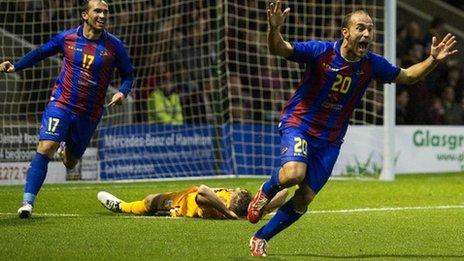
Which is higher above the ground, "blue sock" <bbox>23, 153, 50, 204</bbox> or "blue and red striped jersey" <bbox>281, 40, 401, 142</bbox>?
"blue and red striped jersey" <bbox>281, 40, 401, 142</bbox>

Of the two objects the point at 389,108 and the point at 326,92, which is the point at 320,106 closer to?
the point at 326,92

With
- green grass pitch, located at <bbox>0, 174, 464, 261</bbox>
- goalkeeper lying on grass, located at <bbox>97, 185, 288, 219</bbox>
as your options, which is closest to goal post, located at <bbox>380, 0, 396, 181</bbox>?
green grass pitch, located at <bbox>0, 174, 464, 261</bbox>

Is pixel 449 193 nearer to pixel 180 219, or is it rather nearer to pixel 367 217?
pixel 367 217

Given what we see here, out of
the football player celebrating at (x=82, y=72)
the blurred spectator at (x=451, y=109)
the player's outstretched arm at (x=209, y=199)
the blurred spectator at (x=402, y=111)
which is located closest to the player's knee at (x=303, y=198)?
the player's outstretched arm at (x=209, y=199)

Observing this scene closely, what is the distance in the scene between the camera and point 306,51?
9.32m

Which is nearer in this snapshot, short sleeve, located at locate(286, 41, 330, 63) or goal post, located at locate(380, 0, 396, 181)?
short sleeve, located at locate(286, 41, 330, 63)

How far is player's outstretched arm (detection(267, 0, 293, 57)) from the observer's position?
870 cm

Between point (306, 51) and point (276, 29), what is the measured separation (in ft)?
1.97

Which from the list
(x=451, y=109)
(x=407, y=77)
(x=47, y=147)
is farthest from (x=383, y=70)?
(x=451, y=109)

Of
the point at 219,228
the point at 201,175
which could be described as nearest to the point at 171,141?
the point at 201,175

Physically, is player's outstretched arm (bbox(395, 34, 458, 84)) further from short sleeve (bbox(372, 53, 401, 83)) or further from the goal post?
the goal post

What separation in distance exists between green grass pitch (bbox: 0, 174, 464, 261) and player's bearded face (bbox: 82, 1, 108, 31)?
6.65ft

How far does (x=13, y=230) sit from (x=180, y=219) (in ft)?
6.71

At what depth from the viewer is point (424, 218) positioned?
1269 centimetres
